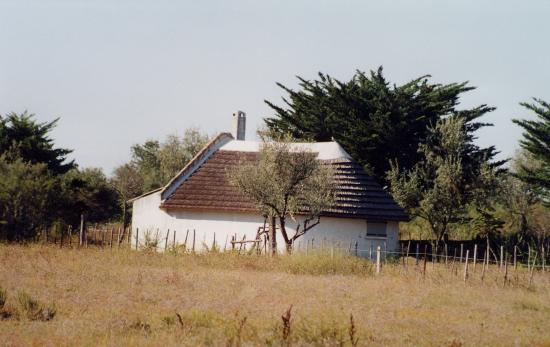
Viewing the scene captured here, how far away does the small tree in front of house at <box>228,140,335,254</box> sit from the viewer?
24688 millimetres

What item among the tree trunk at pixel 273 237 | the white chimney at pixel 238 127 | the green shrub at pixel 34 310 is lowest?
the green shrub at pixel 34 310

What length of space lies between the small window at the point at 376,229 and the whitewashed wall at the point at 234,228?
25 centimetres

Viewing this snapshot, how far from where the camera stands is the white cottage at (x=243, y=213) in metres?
29.0

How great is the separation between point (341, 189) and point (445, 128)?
8.19 m

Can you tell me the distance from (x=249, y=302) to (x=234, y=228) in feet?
49.0

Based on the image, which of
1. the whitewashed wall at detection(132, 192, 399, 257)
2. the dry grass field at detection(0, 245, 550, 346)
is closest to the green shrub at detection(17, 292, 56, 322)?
the dry grass field at detection(0, 245, 550, 346)

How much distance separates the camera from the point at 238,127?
36250 mm

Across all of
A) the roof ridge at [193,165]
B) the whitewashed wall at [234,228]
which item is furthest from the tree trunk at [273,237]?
the roof ridge at [193,165]

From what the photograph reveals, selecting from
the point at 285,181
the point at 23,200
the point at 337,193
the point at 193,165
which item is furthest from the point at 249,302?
the point at 193,165

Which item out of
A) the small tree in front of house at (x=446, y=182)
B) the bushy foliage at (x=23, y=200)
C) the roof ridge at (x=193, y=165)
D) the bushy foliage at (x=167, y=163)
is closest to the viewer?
the bushy foliage at (x=23, y=200)

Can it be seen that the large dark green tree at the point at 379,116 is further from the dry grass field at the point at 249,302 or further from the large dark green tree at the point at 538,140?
the dry grass field at the point at 249,302

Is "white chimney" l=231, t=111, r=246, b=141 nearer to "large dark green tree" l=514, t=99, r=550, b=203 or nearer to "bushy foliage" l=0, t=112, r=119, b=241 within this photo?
"bushy foliage" l=0, t=112, r=119, b=241

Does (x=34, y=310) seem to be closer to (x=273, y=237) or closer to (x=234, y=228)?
(x=273, y=237)

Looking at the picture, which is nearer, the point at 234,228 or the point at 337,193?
the point at 337,193
